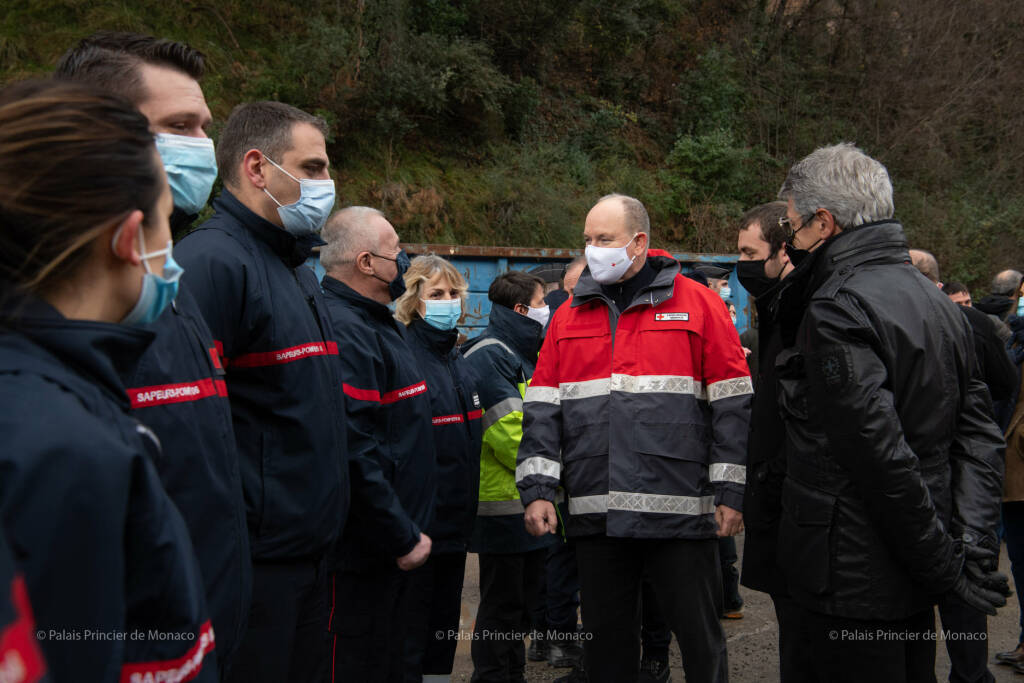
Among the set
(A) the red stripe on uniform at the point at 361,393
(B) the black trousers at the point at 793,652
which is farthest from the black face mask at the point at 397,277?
(B) the black trousers at the point at 793,652

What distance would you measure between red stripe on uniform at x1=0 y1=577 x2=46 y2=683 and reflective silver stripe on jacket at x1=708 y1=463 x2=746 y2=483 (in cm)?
296

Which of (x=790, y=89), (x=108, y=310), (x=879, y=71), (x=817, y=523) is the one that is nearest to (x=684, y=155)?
(x=790, y=89)

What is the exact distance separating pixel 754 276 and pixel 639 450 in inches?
53.5

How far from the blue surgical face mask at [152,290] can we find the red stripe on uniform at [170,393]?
419 millimetres

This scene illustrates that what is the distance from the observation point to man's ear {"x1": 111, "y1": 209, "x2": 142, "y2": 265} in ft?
4.37

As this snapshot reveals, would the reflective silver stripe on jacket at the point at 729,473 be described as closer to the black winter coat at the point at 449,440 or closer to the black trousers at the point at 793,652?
the black trousers at the point at 793,652

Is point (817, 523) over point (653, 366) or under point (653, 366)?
under

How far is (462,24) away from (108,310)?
56.4ft

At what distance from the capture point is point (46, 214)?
1249mm

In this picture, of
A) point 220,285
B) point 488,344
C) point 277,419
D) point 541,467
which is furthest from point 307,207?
point 488,344

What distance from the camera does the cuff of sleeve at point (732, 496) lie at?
11.5ft

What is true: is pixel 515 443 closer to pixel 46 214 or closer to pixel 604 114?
pixel 46 214

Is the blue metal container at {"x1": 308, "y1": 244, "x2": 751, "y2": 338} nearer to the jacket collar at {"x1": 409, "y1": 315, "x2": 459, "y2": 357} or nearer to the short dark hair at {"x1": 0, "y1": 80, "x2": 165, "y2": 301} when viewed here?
the jacket collar at {"x1": 409, "y1": 315, "x2": 459, "y2": 357}

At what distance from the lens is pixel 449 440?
4.23 meters
